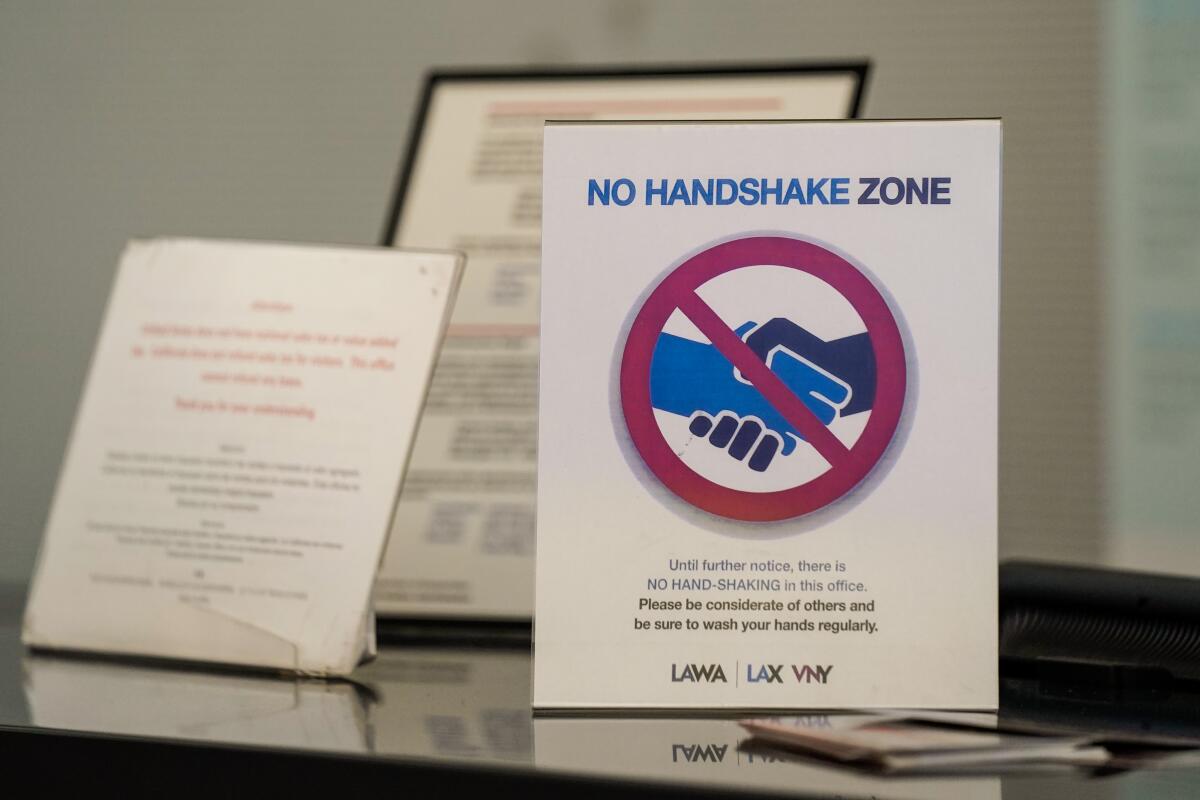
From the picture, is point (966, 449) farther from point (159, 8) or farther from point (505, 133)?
point (159, 8)

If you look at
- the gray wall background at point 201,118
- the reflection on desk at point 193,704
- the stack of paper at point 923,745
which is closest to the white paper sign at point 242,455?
the reflection on desk at point 193,704

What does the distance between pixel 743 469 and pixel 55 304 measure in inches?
49.4

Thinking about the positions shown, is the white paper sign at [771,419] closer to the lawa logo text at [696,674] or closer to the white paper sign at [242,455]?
the lawa logo text at [696,674]

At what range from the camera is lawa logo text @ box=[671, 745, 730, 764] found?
48 cm

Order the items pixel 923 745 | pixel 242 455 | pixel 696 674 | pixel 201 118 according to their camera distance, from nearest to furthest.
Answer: pixel 923 745 < pixel 696 674 < pixel 242 455 < pixel 201 118

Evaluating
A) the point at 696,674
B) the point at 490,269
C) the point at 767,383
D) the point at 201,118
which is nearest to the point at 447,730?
the point at 696,674

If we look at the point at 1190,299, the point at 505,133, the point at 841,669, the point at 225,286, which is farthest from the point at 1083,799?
the point at 1190,299

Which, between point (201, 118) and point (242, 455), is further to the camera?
point (201, 118)

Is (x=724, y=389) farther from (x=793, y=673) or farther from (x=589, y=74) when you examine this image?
(x=589, y=74)

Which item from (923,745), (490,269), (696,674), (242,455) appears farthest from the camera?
(490,269)

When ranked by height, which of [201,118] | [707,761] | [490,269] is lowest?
[707,761]

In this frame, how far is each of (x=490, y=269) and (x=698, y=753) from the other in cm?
70

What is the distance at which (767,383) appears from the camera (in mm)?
596

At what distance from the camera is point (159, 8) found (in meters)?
1.58
